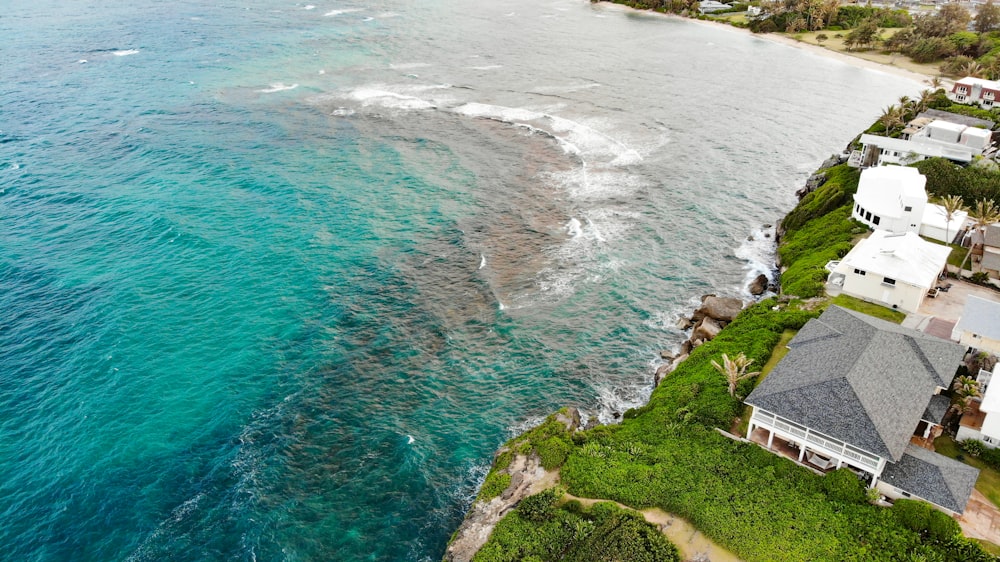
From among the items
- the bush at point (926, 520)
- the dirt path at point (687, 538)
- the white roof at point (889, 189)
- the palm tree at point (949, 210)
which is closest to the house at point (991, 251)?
the palm tree at point (949, 210)

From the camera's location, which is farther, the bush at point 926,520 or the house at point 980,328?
the house at point 980,328

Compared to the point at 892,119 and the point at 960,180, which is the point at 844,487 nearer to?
the point at 960,180

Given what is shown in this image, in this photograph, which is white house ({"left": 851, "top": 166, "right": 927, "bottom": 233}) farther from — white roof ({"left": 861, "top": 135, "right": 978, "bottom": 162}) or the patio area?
the patio area

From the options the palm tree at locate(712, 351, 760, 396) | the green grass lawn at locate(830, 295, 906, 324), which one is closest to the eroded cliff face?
the palm tree at locate(712, 351, 760, 396)

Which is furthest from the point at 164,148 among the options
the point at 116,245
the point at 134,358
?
the point at 134,358

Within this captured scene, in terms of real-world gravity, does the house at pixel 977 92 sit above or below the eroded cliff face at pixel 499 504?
above

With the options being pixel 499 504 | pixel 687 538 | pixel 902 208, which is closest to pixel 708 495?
pixel 687 538

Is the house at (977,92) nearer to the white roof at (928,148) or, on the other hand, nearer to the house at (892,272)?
the white roof at (928,148)

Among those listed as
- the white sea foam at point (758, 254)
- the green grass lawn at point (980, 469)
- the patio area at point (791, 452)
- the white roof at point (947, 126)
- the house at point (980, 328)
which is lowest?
the patio area at point (791, 452)
